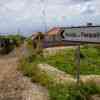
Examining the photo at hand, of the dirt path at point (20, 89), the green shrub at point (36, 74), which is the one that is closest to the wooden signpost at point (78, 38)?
the green shrub at point (36, 74)

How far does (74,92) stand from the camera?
9.97 m

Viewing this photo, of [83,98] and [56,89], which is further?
[56,89]

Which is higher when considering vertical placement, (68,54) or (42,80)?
(42,80)

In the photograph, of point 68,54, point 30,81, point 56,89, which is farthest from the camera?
point 68,54

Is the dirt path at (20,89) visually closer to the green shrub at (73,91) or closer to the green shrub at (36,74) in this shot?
the green shrub at (36,74)

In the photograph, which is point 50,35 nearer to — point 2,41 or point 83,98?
point 2,41

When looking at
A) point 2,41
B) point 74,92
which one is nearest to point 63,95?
point 74,92

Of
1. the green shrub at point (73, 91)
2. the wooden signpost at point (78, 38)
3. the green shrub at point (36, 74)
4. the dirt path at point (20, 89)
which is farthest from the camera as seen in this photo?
the green shrub at point (36, 74)

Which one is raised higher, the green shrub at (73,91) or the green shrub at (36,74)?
the green shrub at (73,91)

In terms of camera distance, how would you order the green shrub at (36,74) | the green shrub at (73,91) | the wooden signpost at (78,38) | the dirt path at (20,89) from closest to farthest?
the wooden signpost at (78,38) → the green shrub at (73,91) → the dirt path at (20,89) → the green shrub at (36,74)

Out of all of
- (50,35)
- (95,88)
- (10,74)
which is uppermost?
(95,88)

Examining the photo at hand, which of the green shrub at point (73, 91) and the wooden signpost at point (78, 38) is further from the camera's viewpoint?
the green shrub at point (73, 91)

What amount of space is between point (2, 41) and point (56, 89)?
73.5ft

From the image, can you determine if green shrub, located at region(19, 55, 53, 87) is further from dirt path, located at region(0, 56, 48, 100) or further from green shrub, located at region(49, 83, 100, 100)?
green shrub, located at region(49, 83, 100, 100)
